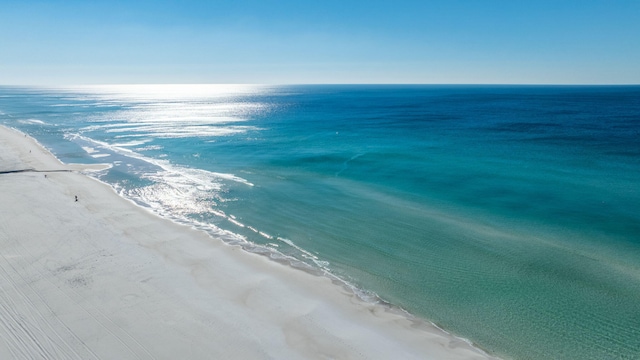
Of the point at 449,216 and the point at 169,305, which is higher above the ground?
the point at 449,216

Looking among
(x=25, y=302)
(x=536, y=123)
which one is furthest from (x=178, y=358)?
(x=536, y=123)

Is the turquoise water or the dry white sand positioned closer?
the dry white sand

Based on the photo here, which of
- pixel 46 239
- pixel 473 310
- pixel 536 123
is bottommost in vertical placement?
pixel 473 310

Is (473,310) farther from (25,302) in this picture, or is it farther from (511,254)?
(25,302)

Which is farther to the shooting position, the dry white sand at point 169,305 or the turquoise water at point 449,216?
the turquoise water at point 449,216
